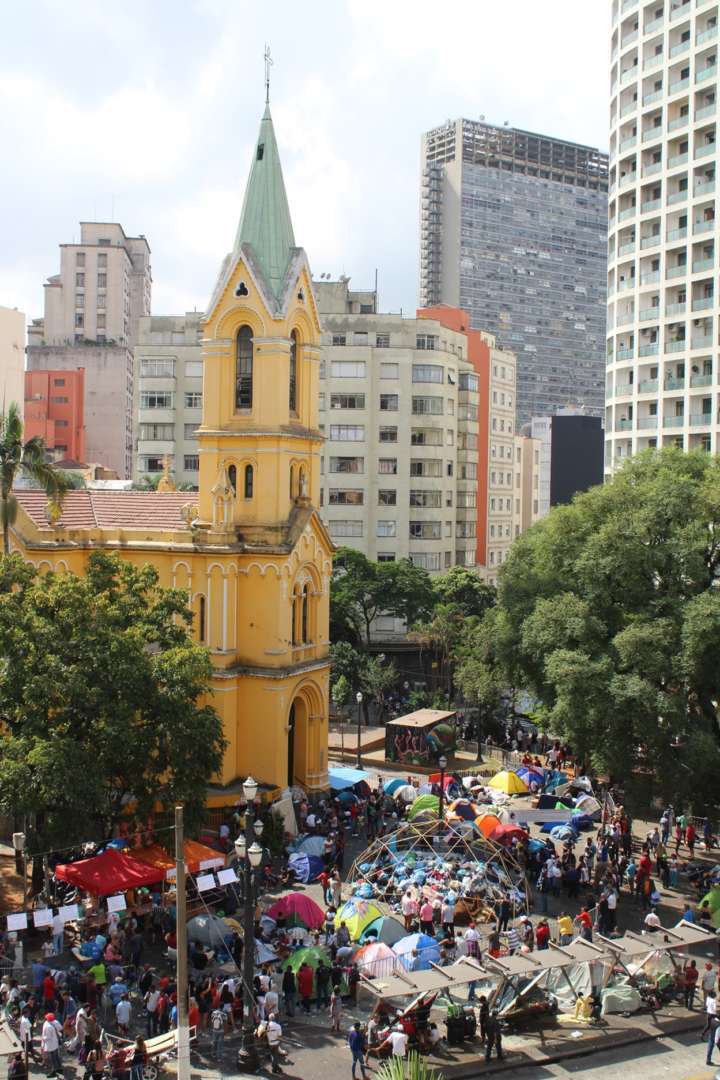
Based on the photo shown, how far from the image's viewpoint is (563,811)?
1460 inches

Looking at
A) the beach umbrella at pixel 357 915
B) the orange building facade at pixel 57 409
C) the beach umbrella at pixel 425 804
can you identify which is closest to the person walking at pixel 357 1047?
the beach umbrella at pixel 357 915

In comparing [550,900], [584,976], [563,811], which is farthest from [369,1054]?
[563,811]

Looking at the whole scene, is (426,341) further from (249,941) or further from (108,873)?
(249,941)

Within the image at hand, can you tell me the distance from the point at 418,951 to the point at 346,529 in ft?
177

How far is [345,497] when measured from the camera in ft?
256

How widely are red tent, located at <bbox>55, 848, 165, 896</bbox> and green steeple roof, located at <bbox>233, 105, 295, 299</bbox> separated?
19914mm

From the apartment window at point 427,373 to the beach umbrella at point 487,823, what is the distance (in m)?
47.0

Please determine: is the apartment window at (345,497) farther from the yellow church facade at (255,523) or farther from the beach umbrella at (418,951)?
the beach umbrella at (418,951)

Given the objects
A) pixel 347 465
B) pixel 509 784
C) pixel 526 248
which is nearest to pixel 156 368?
pixel 347 465

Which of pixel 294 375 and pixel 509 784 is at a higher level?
pixel 294 375

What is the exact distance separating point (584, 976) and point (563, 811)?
12311mm

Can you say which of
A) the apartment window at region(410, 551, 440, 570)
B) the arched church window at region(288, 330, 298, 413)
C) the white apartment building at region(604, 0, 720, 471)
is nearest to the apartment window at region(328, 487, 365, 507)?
the apartment window at region(410, 551, 440, 570)

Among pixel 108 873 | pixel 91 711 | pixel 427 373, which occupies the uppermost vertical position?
pixel 427 373

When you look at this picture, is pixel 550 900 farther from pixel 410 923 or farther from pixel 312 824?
pixel 312 824
